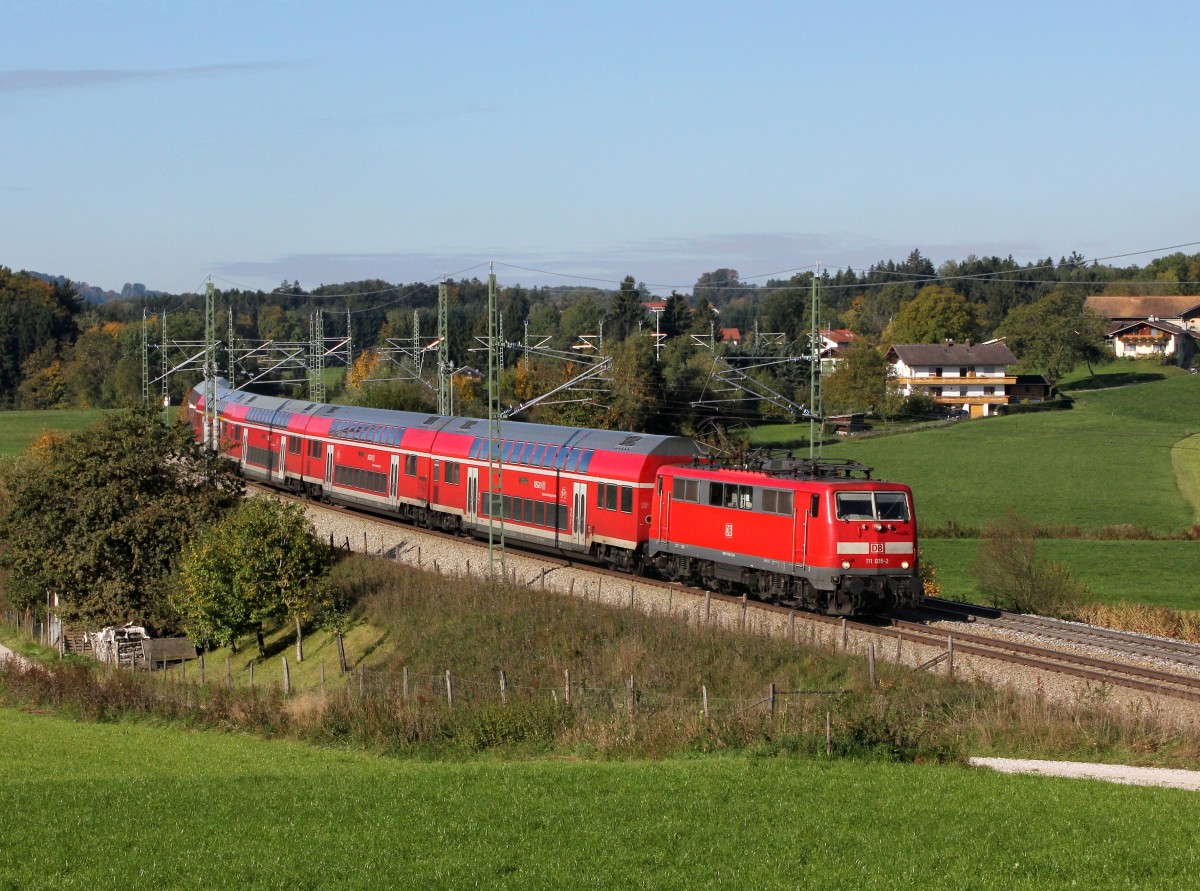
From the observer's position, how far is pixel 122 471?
148 feet

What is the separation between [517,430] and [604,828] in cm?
2903

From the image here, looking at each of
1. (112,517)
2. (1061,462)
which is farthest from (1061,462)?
(112,517)

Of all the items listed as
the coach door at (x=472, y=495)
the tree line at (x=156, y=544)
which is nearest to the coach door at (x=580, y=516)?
the coach door at (x=472, y=495)

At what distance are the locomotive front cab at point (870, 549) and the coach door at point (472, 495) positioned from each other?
17.5 metres

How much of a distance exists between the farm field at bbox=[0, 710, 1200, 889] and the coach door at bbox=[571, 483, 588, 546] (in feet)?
57.5

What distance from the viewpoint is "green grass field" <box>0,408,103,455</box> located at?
11269cm

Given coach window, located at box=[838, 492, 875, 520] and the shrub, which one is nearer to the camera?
coach window, located at box=[838, 492, 875, 520]

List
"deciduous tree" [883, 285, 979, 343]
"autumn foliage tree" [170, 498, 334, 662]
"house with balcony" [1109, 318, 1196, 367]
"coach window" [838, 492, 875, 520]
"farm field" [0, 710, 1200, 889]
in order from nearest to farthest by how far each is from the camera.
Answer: "farm field" [0, 710, 1200, 889]
"coach window" [838, 492, 875, 520]
"autumn foliage tree" [170, 498, 334, 662]
"house with balcony" [1109, 318, 1196, 367]
"deciduous tree" [883, 285, 979, 343]

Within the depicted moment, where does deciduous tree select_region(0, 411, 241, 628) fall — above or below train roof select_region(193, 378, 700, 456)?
below

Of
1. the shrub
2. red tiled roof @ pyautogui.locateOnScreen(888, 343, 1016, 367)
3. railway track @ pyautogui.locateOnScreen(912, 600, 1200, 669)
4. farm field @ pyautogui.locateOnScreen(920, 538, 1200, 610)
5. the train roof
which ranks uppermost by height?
red tiled roof @ pyautogui.locateOnScreen(888, 343, 1016, 367)

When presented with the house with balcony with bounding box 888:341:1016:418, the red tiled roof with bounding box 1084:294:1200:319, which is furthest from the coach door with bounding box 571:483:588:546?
the red tiled roof with bounding box 1084:294:1200:319

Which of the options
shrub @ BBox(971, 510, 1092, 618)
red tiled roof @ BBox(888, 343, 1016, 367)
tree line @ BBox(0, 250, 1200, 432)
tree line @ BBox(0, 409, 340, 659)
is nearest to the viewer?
tree line @ BBox(0, 409, 340, 659)

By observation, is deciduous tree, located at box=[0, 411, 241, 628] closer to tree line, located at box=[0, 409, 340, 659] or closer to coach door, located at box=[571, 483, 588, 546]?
tree line, located at box=[0, 409, 340, 659]

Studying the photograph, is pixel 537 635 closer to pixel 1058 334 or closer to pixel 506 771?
pixel 506 771
